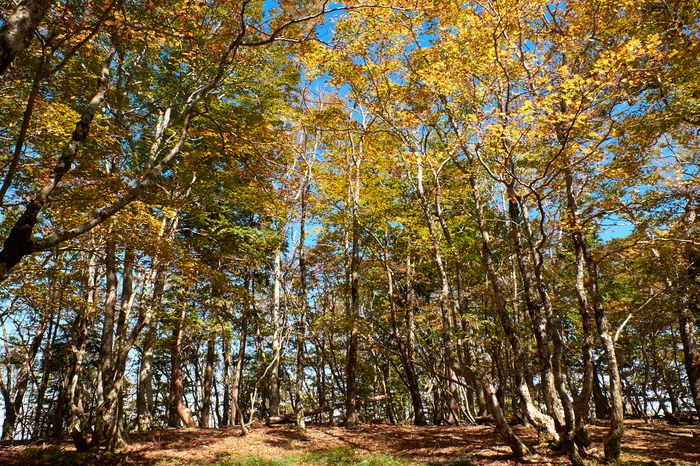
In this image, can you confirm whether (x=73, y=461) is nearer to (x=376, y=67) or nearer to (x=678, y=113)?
(x=376, y=67)

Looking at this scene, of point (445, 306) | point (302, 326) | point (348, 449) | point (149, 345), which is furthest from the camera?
point (302, 326)

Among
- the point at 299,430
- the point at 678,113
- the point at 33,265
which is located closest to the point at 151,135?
the point at 33,265

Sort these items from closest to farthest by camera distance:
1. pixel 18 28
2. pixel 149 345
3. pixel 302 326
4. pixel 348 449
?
pixel 18 28 < pixel 348 449 < pixel 149 345 < pixel 302 326

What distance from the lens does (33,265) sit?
32.3 ft

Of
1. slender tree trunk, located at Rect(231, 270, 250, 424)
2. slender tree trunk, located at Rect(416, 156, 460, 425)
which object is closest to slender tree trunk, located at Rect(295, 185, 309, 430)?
slender tree trunk, located at Rect(231, 270, 250, 424)

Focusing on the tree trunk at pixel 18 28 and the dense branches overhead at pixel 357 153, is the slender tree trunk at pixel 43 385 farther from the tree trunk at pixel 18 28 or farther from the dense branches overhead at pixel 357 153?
the tree trunk at pixel 18 28

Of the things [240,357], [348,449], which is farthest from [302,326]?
[348,449]

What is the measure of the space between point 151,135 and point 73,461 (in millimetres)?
9343

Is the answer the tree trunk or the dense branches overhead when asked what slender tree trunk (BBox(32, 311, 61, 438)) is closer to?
the dense branches overhead

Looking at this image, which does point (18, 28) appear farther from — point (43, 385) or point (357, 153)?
point (43, 385)

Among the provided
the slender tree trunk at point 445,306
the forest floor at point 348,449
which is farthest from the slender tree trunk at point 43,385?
the slender tree trunk at point 445,306

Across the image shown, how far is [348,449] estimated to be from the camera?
9.50 metres

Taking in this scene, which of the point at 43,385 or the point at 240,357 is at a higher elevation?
the point at 240,357

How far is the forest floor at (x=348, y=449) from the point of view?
307 inches
